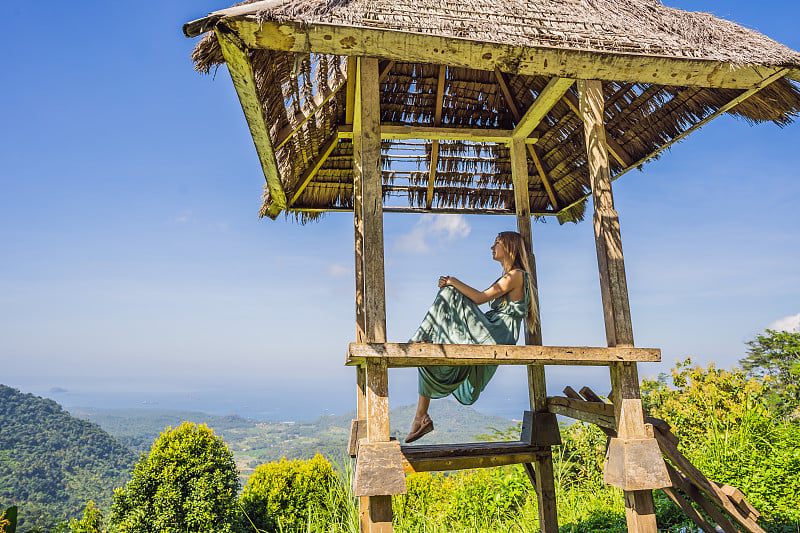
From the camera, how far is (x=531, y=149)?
5.10 m

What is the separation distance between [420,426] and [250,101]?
2534mm

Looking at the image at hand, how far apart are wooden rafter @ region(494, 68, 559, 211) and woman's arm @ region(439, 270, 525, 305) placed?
173 centimetres

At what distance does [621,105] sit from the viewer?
14.0 feet

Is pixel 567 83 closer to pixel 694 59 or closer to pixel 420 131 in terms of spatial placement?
pixel 694 59

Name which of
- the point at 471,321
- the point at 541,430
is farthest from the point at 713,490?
the point at 471,321

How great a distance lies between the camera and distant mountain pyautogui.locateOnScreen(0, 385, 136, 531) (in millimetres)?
22577

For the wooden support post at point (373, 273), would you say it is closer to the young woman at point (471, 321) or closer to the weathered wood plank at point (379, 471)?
the weathered wood plank at point (379, 471)

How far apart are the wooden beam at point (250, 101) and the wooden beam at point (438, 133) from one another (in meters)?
0.78

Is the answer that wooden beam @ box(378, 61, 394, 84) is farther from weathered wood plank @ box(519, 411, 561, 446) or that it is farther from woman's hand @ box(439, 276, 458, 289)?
weathered wood plank @ box(519, 411, 561, 446)

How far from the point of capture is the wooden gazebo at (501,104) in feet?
8.15

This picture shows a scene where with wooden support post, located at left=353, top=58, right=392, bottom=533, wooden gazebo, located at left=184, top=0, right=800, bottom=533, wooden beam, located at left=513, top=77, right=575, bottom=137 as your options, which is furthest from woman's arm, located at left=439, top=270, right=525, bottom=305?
wooden beam, located at left=513, top=77, right=575, bottom=137

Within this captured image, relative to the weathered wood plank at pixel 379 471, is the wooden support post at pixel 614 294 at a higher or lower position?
higher

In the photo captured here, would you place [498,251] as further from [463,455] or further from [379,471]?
[379,471]

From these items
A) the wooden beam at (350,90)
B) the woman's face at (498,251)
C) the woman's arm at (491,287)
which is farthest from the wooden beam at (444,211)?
the woman's arm at (491,287)
